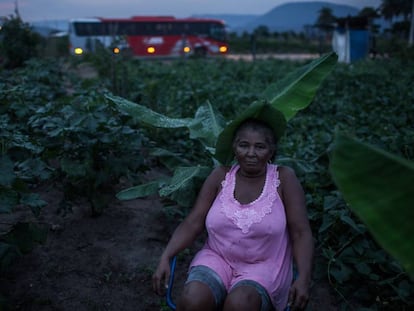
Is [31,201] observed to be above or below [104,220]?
above

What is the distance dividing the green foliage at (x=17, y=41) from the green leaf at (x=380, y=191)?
44.2 ft

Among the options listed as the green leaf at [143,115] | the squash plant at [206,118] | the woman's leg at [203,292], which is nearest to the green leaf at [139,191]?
the squash plant at [206,118]

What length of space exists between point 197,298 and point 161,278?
0.80 feet

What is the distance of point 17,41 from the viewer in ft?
42.6

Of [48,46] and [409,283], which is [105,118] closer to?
[409,283]

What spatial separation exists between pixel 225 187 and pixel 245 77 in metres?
10.3

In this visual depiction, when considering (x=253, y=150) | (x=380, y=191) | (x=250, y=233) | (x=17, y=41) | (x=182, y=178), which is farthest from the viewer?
(x=17, y=41)

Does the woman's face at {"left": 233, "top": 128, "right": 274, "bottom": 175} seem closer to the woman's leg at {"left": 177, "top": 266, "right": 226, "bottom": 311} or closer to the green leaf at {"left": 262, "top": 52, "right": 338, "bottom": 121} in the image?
the woman's leg at {"left": 177, "top": 266, "right": 226, "bottom": 311}

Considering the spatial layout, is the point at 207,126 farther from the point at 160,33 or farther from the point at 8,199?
the point at 160,33

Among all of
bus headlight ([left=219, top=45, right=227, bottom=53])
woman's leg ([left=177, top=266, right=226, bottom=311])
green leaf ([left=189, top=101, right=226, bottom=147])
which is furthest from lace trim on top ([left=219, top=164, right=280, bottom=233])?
bus headlight ([left=219, top=45, right=227, bottom=53])

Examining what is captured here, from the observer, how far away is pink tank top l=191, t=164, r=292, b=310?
2.02 metres

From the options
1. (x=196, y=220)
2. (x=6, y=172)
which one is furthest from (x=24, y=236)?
(x=196, y=220)

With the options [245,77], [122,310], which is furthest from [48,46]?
[122,310]

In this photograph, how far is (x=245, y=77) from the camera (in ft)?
40.0
